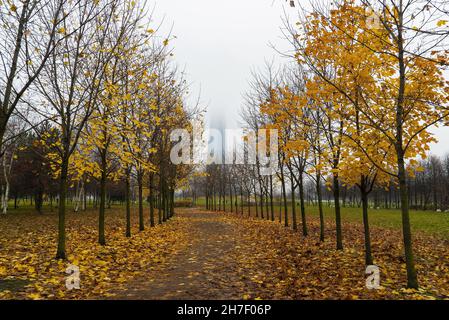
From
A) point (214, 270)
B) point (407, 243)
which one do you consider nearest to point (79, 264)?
point (214, 270)

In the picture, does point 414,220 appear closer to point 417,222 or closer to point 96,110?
point 417,222

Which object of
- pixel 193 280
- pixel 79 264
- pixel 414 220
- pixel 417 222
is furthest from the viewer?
pixel 414 220

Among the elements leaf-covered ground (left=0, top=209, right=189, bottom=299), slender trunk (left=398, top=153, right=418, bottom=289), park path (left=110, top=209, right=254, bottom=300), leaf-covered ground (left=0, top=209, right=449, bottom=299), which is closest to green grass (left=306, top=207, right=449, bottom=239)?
leaf-covered ground (left=0, top=209, right=449, bottom=299)

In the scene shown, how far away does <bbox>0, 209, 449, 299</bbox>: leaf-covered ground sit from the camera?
19.3 ft

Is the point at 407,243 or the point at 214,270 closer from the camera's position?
the point at 407,243

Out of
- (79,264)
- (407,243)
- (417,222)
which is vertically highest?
(407,243)

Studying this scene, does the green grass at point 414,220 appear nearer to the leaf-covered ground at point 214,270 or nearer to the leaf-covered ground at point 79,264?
the leaf-covered ground at point 214,270

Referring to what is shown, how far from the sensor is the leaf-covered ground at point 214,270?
5887 millimetres

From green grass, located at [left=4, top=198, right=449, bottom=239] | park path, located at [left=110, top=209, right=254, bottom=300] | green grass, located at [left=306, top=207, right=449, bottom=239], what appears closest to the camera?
park path, located at [left=110, top=209, right=254, bottom=300]

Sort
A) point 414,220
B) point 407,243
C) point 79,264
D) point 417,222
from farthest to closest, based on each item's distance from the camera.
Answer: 1. point 414,220
2. point 417,222
3. point 79,264
4. point 407,243

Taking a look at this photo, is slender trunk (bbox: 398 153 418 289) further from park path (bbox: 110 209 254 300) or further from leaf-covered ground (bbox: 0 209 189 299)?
leaf-covered ground (bbox: 0 209 189 299)

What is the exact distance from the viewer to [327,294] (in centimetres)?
575

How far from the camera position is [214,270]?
7977 mm
